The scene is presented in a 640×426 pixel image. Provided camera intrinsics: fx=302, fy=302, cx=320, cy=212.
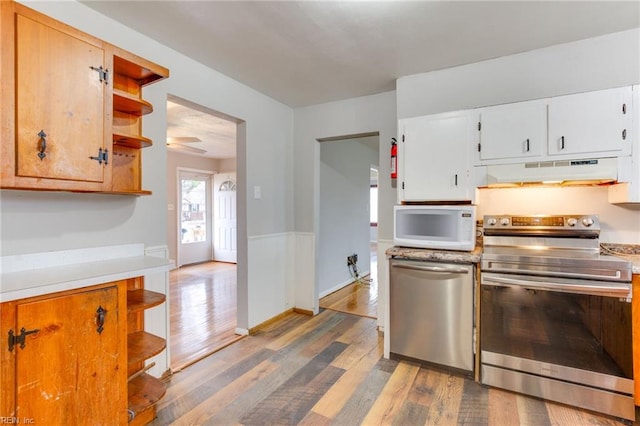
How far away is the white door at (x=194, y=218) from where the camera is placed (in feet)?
20.4

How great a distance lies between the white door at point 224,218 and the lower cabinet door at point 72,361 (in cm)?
507

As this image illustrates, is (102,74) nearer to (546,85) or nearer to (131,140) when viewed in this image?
(131,140)

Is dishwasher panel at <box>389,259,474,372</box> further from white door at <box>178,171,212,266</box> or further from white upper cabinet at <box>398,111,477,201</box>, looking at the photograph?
white door at <box>178,171,212,266</box>

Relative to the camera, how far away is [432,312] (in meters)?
2.22

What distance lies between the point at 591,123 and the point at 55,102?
3.09 meters

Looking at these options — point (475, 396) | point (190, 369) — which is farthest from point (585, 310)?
point (190, 369)

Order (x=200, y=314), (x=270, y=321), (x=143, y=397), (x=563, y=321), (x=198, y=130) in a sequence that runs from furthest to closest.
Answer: (x=198, y=130) → (x=200, y=314) → (x=270, y=321) → (x=563, y=321) → (x=143, y=397)

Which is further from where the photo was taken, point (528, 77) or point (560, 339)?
point (528, 77)

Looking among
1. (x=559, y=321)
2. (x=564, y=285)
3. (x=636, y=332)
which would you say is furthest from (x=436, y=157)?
(x=636, y=332)

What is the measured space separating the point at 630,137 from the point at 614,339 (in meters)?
1.25

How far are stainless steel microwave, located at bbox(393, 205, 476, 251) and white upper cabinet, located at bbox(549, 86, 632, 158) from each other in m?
0.73

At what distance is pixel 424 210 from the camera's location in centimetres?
231

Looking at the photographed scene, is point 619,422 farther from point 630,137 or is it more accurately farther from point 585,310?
point 630,137

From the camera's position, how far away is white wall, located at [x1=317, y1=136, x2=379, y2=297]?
4176 mm
